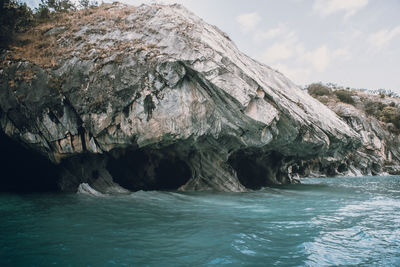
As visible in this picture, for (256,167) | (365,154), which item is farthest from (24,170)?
(365,154)

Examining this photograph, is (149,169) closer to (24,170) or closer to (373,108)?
(24,170)

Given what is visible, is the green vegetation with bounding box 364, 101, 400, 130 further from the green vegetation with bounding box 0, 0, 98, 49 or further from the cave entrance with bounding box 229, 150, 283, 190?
the green vegetation with bounding box 0, 0, 98, 49

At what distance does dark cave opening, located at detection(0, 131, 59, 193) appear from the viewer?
1703 centimetres

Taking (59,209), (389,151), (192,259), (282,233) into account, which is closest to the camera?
(192,259)

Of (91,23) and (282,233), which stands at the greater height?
(91,23)

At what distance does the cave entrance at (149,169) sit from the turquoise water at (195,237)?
7.17m

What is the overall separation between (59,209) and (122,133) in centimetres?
536

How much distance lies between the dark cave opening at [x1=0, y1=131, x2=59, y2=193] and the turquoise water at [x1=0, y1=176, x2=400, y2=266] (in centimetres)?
865

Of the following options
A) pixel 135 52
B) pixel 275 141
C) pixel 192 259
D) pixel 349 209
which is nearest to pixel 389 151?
pixel 275 141

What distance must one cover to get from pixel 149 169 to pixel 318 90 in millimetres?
59867

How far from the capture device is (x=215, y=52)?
14656mm

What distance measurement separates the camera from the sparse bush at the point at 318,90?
64062mm

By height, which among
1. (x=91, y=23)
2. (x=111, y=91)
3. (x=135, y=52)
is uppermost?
(x=91, y=23)

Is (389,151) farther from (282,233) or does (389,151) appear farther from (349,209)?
(282,233)
